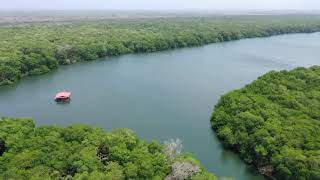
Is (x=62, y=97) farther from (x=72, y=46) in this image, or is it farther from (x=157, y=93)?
(x=72, y=46)

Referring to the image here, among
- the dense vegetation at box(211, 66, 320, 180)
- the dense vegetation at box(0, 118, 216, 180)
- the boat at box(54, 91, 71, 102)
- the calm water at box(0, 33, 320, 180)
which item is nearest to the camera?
the dense vegetation at box(0, 118, 216, 180)

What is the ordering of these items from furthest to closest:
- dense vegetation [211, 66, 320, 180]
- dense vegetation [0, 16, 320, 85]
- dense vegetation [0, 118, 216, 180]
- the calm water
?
dense vegetation [0, 16, 320, 85] → the calm water → dense vegetation [211, 66, 320, 180] → dense vegetation [0, 118, 216, 180]

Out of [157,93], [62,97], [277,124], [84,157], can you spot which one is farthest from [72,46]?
[84,157]

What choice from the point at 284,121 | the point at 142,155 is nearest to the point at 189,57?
the point at 284,121

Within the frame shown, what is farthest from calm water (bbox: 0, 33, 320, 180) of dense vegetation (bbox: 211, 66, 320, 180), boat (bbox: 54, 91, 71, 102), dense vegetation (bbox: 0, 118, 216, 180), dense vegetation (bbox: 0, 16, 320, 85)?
dense vegetation (bbox: 0, 118, 216, 180)

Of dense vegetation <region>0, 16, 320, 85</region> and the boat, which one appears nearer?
the boat

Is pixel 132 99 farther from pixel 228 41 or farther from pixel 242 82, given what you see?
pixel 228 41

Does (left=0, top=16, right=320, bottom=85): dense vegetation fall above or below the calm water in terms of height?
above

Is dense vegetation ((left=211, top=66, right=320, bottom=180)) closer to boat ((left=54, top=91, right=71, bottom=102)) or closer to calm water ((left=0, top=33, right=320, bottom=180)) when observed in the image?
calm water ((left=0, top=33, right=320, bottom=180))
